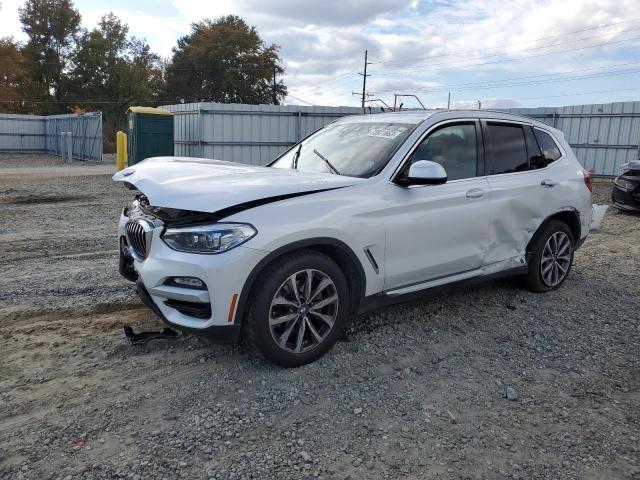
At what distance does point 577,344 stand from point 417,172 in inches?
75.3

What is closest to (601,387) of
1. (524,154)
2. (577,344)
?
(577,344)

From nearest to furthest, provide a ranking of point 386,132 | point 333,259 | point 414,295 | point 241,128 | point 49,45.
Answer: point 333,259
point 414,295
point 386,132
point 241,128
point 49,45

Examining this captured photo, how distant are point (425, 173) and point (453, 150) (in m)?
0.83

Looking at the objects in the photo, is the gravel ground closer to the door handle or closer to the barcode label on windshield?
the door handle

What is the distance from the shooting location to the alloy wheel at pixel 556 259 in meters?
5.32

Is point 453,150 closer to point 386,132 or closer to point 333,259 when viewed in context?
point 386,132

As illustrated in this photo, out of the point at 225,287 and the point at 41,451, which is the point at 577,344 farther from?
the point at 41,451

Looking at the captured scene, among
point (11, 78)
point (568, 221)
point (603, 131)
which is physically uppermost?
point (11, 78)

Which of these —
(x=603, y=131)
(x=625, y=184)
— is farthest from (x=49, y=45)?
(x=625, y=184)

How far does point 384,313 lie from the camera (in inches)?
186

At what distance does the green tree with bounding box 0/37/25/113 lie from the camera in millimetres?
43906

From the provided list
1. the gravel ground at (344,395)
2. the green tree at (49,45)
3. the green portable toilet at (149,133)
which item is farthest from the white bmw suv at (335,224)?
the green tree at (49,45)

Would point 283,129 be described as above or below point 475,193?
above

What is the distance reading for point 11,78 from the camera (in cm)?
4478
